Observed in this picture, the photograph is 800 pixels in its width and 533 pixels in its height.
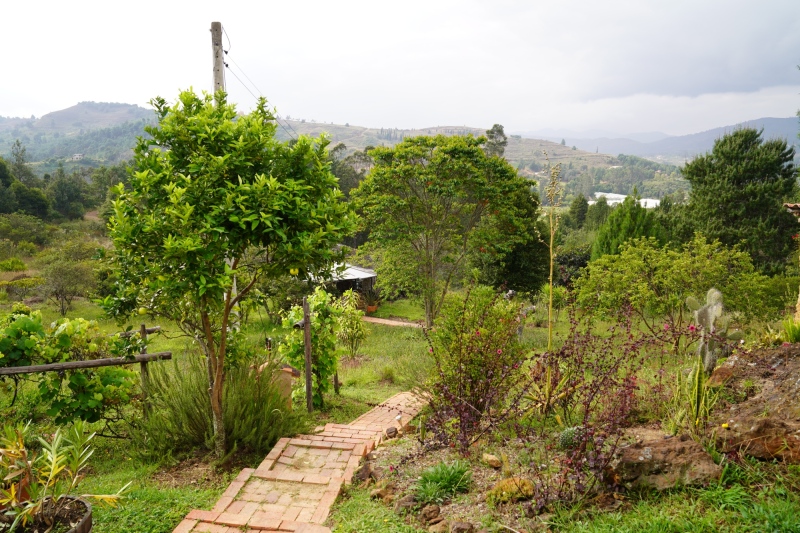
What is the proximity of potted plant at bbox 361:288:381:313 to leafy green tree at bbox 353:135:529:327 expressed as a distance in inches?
170

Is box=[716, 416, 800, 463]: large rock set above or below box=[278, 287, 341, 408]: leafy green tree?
above

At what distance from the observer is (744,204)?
18984 millimetres

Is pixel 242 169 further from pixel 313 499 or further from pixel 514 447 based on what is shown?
pixel 514 447

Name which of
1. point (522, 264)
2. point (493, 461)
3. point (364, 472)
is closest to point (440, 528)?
point (493, 461)

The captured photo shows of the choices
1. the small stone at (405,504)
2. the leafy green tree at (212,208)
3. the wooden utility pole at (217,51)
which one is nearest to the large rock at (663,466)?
the small stone at (405,504)

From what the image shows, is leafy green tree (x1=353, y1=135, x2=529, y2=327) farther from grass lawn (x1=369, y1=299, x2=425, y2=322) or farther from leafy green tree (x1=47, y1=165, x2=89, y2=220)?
leafy green tree (x1=47, y1=165, x2=89, y2=220)

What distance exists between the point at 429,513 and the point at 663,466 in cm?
145

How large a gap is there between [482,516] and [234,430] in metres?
2.49

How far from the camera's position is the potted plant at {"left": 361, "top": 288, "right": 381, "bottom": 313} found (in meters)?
21.5

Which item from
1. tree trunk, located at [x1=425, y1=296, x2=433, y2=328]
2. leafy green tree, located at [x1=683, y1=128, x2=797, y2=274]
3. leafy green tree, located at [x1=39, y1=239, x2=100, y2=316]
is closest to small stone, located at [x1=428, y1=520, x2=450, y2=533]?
tree trunk, located at [x1=425, y1=296, x2=433, y2=328]

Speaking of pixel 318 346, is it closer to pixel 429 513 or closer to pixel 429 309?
pixel 429 513

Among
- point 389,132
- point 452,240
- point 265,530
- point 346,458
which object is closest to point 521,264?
point 452,240

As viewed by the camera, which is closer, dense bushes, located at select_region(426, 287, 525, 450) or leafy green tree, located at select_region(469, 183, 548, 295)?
dense bushes, located at select_region(426, 287, 525, 450)

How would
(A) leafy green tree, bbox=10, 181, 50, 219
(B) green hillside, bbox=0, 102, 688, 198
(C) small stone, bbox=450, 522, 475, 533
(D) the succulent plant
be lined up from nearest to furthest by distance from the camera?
(C) small stone, bbox=450, 522, 475, 533 → (D) the succulent plant → (A) leafy green tree, bbox=10, 181, 50, 219 → (B) green hillside, bbox=0, 102, 688, 198
